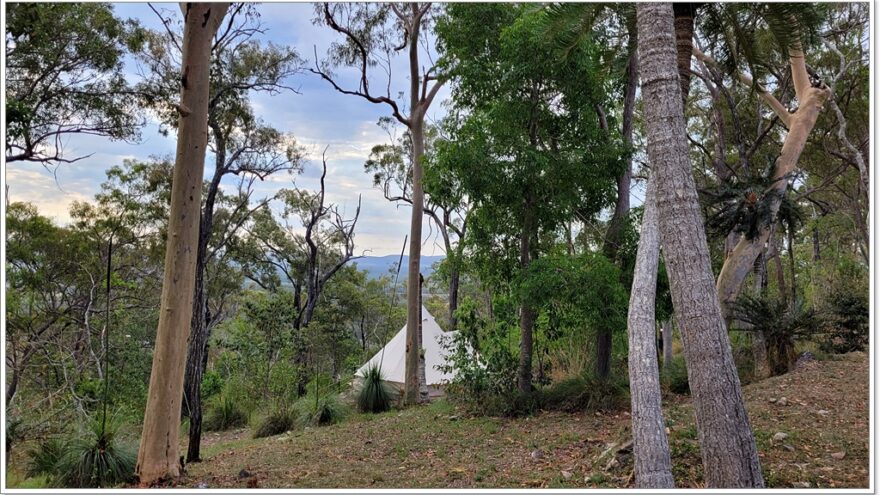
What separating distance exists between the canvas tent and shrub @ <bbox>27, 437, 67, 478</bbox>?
558 cm

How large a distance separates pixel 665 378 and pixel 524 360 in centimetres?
187

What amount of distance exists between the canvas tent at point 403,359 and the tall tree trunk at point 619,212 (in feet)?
12.1

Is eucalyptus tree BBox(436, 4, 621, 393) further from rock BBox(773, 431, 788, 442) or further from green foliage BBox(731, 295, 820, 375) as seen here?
rock BBox(773, 431, 788, 442)

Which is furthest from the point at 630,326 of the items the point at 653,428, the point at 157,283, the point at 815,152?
the point at 157,283

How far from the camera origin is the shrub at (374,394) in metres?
9.22

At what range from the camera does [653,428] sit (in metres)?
3.66

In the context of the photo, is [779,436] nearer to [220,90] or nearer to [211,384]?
[220,90]

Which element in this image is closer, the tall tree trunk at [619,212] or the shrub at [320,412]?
the tall tree trunk at [619,212]

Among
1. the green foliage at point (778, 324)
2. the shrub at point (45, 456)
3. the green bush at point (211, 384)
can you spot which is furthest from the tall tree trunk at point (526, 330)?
the green bush at point (211, 384)

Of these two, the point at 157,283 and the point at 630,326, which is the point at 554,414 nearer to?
the point at 630,326

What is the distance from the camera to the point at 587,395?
6.72 meters

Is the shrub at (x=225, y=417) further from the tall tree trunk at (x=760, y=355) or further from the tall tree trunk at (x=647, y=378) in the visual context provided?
the tall tree trunk at (x=760, y=355)

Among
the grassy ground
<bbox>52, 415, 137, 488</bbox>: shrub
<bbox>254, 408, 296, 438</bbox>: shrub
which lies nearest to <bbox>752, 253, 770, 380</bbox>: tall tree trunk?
the grassy ground

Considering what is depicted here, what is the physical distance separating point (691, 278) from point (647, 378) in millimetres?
949
